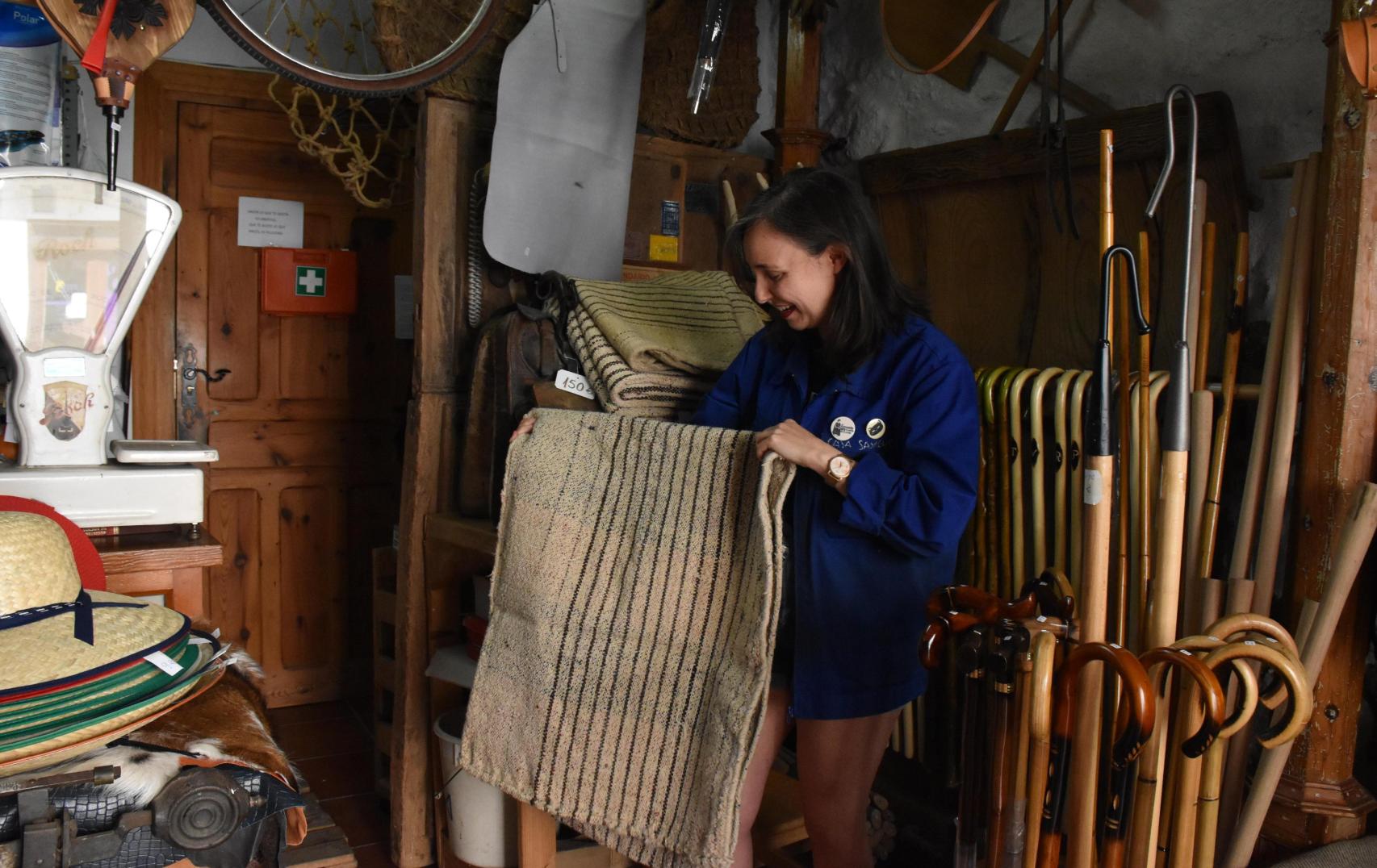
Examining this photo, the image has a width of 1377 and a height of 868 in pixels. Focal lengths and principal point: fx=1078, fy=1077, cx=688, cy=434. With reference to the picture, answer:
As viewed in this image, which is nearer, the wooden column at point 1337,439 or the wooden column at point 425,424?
the wooden column at point 1337,439

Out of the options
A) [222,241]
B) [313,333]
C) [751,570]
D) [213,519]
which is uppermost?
[222,241]

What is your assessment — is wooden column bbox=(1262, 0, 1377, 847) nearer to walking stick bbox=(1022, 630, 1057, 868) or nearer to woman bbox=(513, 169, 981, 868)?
woman bbox=(513, 169, 981, 868)

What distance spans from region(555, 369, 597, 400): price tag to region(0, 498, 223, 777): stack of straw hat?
3.51ft

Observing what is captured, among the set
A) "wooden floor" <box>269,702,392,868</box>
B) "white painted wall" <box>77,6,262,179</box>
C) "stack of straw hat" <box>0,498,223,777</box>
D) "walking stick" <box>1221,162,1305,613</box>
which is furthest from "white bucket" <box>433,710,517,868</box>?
"white painted wall" <box>77,6,262,179</box>

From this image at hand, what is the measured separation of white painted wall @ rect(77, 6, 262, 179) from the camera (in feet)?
10.8

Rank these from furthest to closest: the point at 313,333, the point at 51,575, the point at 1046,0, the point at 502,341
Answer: the point at 313,333
the point at 502,341
the point at 1046,0
the point at 51,575

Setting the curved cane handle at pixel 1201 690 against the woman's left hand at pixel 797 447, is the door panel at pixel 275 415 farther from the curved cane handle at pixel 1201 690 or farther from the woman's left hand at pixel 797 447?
the curved cane handle at pixel 1201 690

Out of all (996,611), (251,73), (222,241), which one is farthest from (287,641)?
(996,611)

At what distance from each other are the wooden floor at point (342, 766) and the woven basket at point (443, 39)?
5.46ft

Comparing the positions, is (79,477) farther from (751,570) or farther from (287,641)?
(287,641)

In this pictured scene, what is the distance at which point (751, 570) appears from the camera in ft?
5.36

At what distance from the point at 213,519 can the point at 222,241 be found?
949 mm

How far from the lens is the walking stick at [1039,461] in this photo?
2.02m

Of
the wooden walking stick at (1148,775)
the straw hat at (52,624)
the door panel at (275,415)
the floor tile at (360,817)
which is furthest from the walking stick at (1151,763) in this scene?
the door panel at (275,415)
